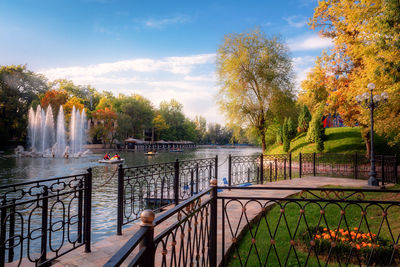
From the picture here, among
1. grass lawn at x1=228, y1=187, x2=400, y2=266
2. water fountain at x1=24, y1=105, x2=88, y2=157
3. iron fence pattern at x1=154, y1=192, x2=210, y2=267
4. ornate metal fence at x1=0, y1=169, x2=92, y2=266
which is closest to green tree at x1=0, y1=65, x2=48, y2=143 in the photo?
water fountain at x1=24, y1=105, x2=88, y2=157

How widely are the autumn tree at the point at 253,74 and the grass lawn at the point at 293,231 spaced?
1474 cm

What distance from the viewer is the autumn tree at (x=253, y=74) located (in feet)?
70.7

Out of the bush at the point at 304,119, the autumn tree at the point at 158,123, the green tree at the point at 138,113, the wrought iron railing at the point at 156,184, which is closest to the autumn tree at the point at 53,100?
the green tree at the point at 138,113

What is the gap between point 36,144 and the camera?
127 feet

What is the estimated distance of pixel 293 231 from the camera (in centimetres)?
507

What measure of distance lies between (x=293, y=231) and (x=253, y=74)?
18300 mm

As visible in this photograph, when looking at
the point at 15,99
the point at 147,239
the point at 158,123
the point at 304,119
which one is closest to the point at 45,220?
the point at 147,239

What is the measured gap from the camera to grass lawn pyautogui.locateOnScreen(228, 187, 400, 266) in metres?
3.36

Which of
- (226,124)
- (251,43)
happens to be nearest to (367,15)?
(251,43)

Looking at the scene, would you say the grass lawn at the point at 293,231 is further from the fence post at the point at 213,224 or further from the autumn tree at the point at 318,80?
the autumn tree at the point at 318,80

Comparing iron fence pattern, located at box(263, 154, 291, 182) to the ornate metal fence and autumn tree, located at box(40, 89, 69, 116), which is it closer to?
the ornate metal fence

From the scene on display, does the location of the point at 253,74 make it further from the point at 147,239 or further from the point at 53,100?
the point at 53,100

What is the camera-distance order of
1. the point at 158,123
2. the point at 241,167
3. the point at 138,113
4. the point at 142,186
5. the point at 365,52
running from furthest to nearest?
the point at 158,123
the point at 138,113
the point at 241,167
the point at 365,52
the point at 142,186

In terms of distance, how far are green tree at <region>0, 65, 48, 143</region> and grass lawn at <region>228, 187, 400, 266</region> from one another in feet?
156
